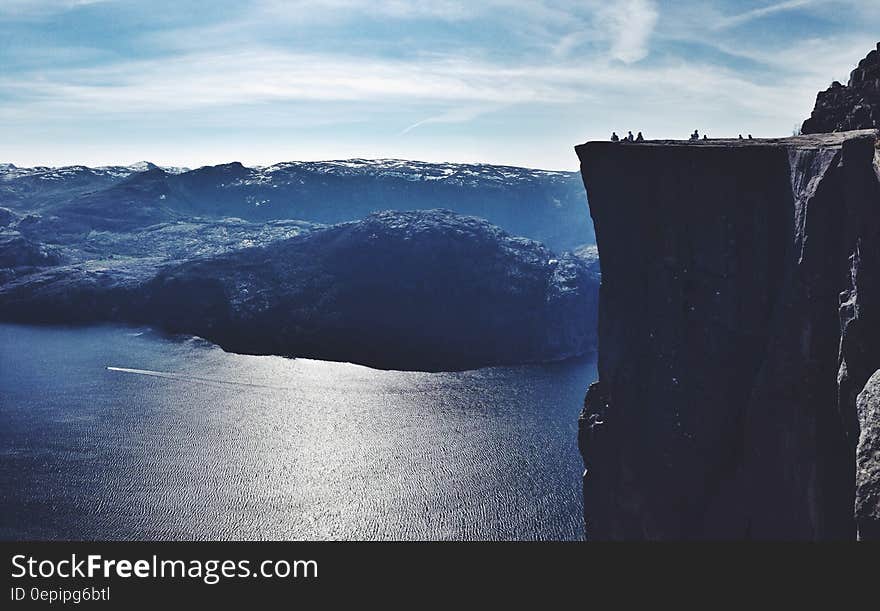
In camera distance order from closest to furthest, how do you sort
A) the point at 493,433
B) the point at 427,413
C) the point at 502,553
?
1. the point at 502,553
2. the point at 493,433
3. the point at 427,413

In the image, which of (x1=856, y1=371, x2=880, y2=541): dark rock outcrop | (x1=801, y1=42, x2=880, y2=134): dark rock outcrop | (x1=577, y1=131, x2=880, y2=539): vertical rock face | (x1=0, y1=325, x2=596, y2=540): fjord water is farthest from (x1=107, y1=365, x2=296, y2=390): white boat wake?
(x1=856, y1=371, x2=880, y2=541): dark rock outcrop

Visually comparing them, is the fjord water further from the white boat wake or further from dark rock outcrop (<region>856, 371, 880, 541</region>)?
dark rock outcrop (<region>856, 371, 880, 541</region>)

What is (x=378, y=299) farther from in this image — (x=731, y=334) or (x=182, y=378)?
(x=731, y=334)

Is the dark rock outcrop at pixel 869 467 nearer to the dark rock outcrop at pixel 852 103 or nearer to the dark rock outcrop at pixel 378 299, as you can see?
the dark rock outcrop at pixel 852 103

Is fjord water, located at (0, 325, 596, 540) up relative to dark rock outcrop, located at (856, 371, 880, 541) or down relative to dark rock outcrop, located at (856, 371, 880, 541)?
down

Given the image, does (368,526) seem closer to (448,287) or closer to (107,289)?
(448,287)

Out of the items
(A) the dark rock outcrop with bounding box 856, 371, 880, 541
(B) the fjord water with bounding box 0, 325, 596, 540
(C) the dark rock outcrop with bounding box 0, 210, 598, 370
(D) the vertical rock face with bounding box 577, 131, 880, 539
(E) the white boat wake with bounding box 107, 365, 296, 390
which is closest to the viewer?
(A) the dark rock outcrop with bounding box 856, 371, 880, 541

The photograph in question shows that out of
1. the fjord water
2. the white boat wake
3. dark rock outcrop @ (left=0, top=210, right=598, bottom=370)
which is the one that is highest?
dark rock outcrop @ (left=0, top=210, right=598, bottom=370)

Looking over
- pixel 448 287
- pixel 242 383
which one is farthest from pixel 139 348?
pixel 448 287
